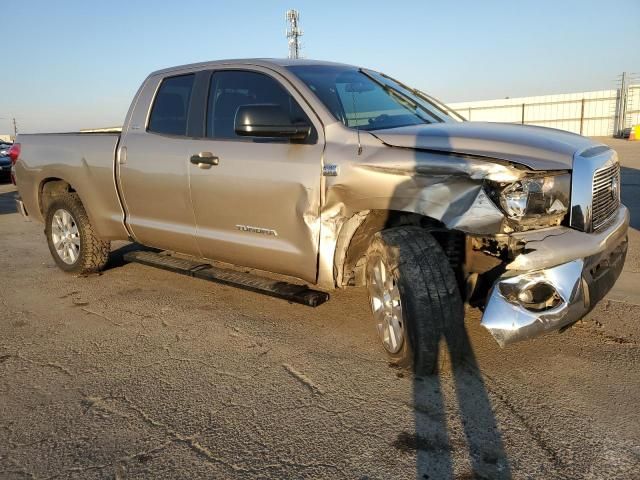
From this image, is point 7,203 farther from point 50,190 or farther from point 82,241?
point 82,241

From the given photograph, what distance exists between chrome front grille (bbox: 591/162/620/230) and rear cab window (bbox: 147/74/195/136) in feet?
10.0

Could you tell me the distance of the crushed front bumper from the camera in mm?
2736

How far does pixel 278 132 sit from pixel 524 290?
177 cm

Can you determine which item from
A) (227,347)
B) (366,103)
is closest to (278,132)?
(366,103)

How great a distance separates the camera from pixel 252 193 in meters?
3.84

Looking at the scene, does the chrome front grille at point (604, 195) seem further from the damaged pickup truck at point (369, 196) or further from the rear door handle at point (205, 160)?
the rear door handle at point (205, 160)

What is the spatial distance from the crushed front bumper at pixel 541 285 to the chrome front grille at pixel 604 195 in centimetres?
26

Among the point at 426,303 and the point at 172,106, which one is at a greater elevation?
the point at 172,106

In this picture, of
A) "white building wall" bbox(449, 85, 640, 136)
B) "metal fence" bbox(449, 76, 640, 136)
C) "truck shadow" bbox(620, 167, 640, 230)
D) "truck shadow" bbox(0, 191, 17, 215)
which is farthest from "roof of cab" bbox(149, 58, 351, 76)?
"white building wall" bbox(449, 85, 640, 136)

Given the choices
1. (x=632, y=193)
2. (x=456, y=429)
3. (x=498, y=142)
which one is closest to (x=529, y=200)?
(x=498, y=142)

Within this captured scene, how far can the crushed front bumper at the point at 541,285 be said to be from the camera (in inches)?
108

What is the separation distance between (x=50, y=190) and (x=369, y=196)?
4.03 metres

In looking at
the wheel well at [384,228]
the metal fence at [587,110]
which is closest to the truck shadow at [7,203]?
the wheel well at [384,228]

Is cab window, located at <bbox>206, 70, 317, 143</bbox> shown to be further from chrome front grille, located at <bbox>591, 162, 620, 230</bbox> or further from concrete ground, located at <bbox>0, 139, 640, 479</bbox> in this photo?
chrome front grille, located at <bbox>591, 162, 620, 230</bbox>
